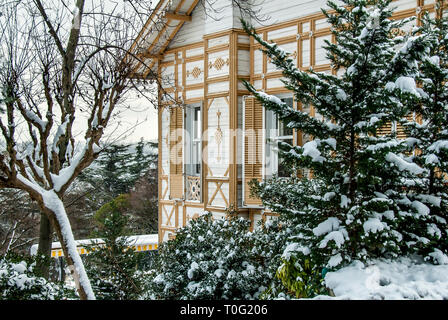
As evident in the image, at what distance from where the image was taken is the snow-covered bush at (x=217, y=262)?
641 centimetres

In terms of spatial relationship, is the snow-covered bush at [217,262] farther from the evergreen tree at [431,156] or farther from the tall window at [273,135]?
the tall window at [273,135]

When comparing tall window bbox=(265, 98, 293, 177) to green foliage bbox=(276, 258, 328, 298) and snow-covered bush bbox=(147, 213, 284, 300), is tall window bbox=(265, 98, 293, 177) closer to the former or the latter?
snow-covered bush bbox=(147, 213, 284, 300)

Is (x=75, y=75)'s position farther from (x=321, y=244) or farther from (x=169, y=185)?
(x=169, y=185)

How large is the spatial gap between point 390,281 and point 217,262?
3.07 meters

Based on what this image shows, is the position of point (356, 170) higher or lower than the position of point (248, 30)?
lower

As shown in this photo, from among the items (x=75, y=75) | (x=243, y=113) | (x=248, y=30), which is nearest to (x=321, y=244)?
(x=248, y=30)

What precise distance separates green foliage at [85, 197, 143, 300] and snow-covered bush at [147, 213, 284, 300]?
1484 millimetres

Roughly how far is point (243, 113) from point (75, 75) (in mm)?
4519

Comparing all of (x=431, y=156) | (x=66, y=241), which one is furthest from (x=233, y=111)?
(x=431, y=156)

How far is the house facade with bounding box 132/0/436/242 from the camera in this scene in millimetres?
10109

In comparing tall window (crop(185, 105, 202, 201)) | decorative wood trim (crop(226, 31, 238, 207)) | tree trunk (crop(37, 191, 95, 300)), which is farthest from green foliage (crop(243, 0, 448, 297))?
tall window (crop(185, 105, 202, 201))

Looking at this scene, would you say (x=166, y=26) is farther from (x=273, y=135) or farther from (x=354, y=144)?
(x=354, y=144)

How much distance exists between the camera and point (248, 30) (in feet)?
14.2
